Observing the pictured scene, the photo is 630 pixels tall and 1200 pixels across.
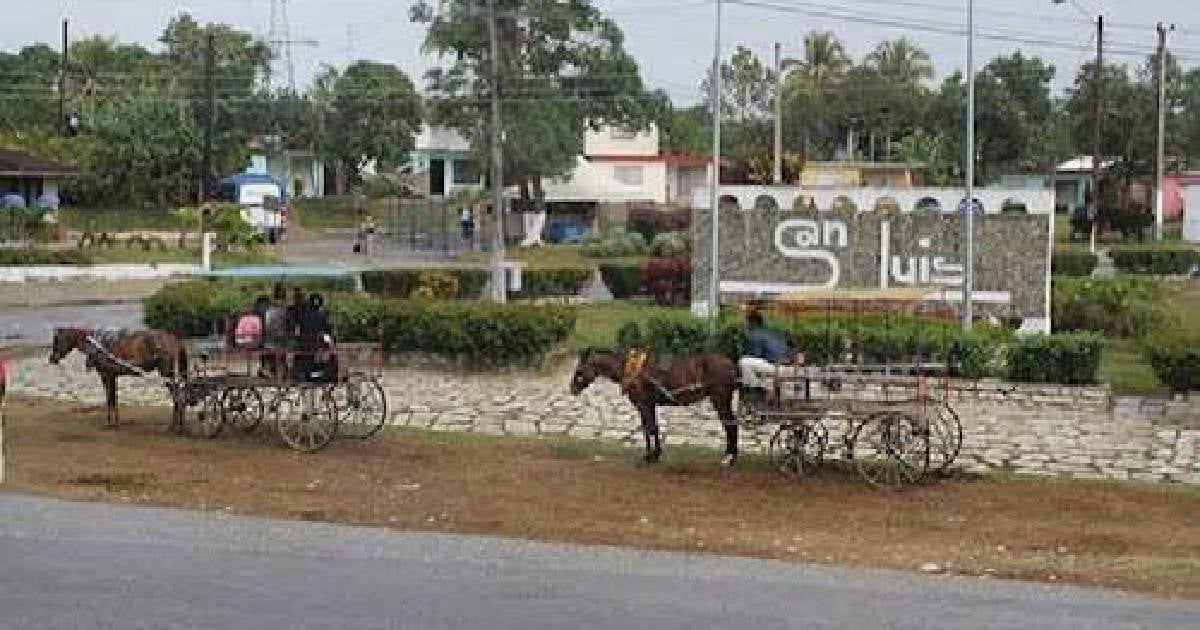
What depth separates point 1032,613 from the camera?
1034 centimetres

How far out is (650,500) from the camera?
49.3ft

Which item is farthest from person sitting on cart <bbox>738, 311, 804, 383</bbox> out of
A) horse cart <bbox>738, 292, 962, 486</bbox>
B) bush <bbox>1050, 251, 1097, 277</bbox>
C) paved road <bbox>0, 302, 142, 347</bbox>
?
bush <bbox>1050, 251, 1097, 277</bbox>

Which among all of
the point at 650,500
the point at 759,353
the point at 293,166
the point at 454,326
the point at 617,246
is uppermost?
the point at 293,166

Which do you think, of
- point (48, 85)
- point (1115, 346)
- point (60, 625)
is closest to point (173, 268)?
point (1115, 346)

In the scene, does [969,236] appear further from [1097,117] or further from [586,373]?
[1097,117]

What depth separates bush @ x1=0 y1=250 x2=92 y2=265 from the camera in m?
47.1

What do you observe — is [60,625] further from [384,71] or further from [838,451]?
[384,71]

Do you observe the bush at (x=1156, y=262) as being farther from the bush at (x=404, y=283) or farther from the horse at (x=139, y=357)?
the horse at (x=139, y=357)

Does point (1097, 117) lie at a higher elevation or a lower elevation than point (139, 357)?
higher

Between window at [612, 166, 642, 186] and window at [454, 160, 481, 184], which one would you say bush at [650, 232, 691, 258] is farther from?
window at [454, 160, 481, 184]

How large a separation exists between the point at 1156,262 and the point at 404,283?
76.9ft

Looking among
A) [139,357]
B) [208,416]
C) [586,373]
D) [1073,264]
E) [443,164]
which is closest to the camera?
[586,373]

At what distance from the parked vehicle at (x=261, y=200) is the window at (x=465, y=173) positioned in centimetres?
1492

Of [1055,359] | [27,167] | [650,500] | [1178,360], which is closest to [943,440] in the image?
[650,500]
